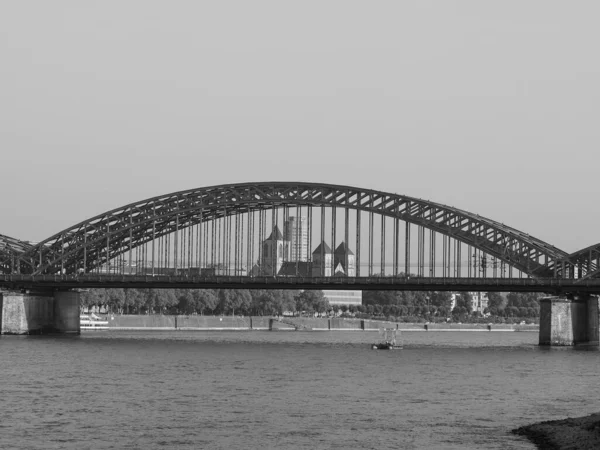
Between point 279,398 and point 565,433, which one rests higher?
point 565,433

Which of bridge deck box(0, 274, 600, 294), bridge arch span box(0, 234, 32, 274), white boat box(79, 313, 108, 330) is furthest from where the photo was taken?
white boat box(79, 313, 108, 330)

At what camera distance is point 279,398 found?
71.4m

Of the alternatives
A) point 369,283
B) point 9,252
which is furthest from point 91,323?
point 369,283

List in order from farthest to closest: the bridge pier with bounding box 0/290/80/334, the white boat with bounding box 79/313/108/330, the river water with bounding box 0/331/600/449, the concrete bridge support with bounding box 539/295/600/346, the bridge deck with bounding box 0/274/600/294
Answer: the white boat with bounding box 79/313/108/330, the bridge pier with bounding box 0/290/80/334, the concrete bridge support with bounding box 539/295/600/346, the bridge deck with bounding box 0/274/600/294, the river water with bounding box 0/331/600/449

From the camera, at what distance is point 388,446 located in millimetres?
52969

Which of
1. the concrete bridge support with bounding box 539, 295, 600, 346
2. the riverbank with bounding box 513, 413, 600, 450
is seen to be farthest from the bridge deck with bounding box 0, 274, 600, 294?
the riverbank with bounding box 513, 413, 600, 450

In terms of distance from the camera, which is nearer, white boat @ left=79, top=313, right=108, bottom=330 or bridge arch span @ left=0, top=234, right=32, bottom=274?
bridge arch span @ left=0, top=234, right=32, bottom=274

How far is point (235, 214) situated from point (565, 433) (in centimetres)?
9895

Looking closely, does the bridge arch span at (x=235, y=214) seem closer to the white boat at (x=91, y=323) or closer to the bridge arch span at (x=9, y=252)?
the bridge arch span at (x=9, y=252)

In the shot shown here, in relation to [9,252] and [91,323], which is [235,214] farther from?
[91,323]

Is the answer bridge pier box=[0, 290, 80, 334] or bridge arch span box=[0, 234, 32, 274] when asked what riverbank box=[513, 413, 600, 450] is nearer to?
bridge pier box=[0, 290, 80, 334]

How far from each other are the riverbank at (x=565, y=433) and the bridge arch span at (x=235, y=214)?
268ft

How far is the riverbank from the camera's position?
48.6m

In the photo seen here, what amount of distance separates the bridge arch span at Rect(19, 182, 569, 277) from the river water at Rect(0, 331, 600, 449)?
22817 mm
